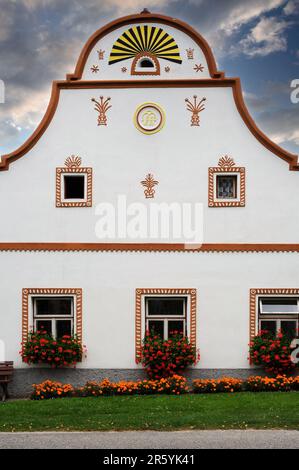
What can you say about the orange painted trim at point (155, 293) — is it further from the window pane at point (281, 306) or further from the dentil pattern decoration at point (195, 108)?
the dentil pattern decoration at point (195, 108)

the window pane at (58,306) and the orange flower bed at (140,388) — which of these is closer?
the orange flower bed at (140,388)

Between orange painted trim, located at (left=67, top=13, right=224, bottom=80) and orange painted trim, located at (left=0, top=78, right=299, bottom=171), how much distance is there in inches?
10.1

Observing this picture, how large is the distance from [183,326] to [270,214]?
13.0 feet

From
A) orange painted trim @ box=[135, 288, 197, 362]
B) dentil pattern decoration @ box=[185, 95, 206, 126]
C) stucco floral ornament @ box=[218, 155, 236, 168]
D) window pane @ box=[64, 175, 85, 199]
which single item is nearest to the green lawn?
orange painted trim @ box=[135, 288, 197, 362]

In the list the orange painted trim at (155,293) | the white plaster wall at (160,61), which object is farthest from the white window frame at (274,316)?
the white plaster wall at (160,61)

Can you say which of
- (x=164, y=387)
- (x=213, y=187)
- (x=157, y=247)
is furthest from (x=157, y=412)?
(x=213, y=187)

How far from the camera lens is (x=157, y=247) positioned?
13.8m

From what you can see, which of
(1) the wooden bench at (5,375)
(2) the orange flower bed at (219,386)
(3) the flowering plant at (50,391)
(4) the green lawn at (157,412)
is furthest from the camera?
(1) the wooden bench at (5,375)

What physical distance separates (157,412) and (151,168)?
6548mm

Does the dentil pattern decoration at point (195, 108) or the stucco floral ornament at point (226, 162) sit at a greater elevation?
the dentil pattern decoration at point (195, 108)

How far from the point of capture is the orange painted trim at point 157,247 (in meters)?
13.7

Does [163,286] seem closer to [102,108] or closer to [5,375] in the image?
[5,375]

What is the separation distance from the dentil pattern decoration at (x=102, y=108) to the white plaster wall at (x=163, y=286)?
376 centimetres
